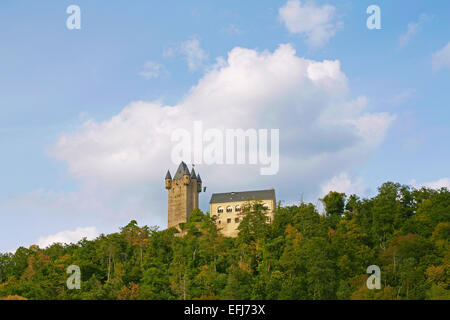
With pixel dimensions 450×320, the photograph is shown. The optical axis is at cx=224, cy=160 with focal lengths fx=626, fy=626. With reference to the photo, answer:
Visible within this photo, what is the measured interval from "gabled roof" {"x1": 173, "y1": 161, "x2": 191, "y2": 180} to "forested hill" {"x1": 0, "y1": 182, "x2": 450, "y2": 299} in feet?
58.4

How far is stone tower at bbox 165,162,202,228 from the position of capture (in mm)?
123938

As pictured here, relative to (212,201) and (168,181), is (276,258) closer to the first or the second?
(212,201)

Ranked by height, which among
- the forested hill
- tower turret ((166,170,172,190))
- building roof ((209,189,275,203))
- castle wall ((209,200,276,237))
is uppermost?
tower turret ((166,170,172,190))

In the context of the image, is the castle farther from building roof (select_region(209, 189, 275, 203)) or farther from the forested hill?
the forested hill

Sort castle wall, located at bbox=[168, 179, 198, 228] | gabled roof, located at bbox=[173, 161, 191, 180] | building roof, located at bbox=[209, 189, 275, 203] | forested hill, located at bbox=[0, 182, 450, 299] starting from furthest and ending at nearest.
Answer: gabled roof, located at bbox=[173, 161, 191, 180], castle wall, located at bbox=[168, 179, 198, 228], building roof, located at bbox=[209, 189, 275, 203], forested hill, located at bbox=[0, 182, 450, 299]

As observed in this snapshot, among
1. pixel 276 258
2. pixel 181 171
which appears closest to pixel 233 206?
pixel 181 171

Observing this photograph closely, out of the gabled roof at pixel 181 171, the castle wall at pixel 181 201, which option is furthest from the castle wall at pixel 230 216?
the gabled roof at pixel 181 171

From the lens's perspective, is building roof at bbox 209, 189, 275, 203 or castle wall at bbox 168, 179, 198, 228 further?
castle wall at bbox 168, 179, 198, 228

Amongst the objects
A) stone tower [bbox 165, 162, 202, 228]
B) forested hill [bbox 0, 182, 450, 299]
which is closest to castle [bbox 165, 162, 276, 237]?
stone tower [bbox 165, 162, 202, 228]

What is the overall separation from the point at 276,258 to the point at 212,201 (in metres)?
27.4

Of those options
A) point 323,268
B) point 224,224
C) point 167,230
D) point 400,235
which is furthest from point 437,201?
point 167,230

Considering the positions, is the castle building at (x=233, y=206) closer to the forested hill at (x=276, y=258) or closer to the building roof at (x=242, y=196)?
the building roof at (x=242, y=196)

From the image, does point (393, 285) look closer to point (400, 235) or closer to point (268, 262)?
point (400, 235)

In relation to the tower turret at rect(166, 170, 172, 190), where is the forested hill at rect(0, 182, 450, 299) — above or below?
below
